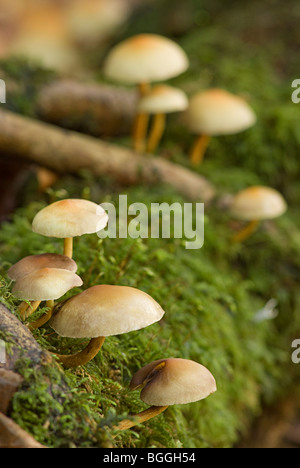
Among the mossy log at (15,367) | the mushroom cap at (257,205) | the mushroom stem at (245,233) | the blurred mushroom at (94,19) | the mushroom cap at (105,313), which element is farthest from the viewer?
the blurred mushroom at (94,19)

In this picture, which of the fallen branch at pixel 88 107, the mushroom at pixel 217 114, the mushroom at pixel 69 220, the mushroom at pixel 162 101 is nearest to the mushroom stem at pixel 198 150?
the mushroom at pixel 217 114

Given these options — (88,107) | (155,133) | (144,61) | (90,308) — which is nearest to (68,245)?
(90,308)

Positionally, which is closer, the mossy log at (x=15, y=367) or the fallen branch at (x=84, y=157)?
the mossy log at (x=15, y=367)

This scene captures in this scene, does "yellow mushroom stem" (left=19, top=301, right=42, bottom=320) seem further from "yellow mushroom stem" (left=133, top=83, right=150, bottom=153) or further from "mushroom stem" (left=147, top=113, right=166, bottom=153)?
"mushroom stem" (left=147, top=113, right=166, bottom=153)

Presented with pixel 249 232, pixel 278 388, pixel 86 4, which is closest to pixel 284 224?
pixel 249 232

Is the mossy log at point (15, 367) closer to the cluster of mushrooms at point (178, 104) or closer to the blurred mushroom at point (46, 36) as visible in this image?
the cluster of mushrooms at point (178, 104)

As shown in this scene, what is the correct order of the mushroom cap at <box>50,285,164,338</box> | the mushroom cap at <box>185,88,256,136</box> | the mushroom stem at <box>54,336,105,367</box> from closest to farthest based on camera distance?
the mushroom cap at <box>50,285,164,338</box> < the mushroom stem at <box>54,336,105,367</box> < the mushroom cap at <box>185,88,256,136</box>

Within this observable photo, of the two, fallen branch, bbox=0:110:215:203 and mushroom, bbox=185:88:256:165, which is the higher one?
mushroom, bbox=185:88:256:165

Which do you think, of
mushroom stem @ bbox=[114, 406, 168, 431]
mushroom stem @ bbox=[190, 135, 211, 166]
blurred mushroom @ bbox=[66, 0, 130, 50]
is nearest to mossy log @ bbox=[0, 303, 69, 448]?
mushroom stem @ bbox=[114, 406, 168, 431]
